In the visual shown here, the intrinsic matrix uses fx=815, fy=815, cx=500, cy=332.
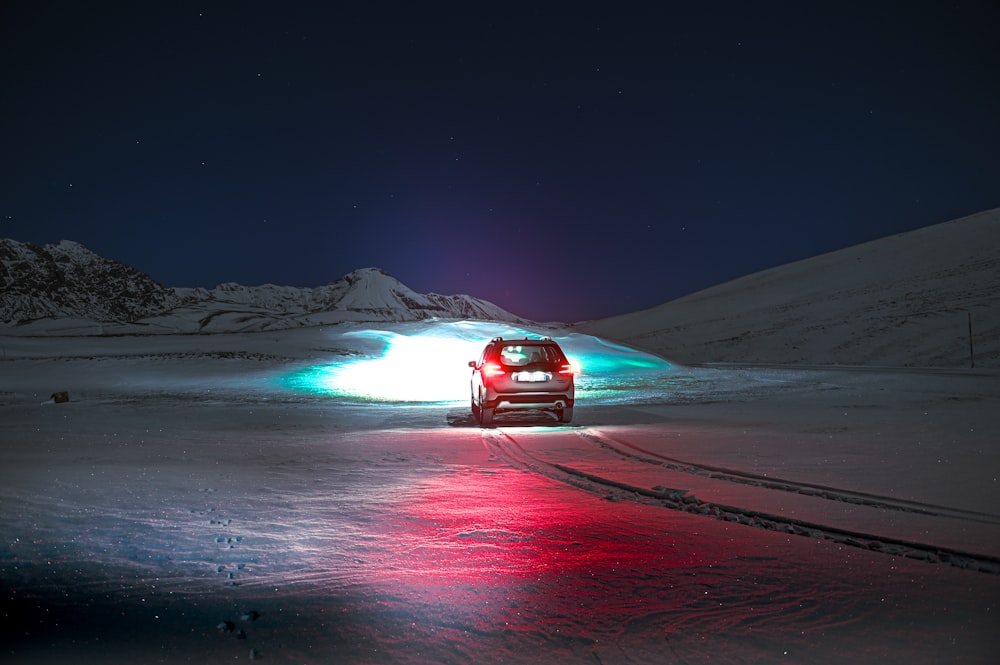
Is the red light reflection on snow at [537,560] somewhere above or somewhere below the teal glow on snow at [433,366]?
below

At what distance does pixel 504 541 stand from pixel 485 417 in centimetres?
1017

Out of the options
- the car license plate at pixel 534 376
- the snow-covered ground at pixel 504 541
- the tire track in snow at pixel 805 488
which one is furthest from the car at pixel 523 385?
the tire track in snow at pixel 805 488

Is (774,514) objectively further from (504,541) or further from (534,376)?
(534,376)

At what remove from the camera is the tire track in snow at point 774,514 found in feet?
20.1

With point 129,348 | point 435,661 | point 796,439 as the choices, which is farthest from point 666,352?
point 435,661

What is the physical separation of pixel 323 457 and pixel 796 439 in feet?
26.0

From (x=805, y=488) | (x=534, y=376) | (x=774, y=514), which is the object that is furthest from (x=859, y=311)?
(x=774, y=514)

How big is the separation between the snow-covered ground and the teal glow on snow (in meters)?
10.8

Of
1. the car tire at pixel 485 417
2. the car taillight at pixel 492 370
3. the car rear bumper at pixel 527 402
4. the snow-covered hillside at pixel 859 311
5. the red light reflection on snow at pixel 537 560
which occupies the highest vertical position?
the snow-covered hillside at pixel 859 311

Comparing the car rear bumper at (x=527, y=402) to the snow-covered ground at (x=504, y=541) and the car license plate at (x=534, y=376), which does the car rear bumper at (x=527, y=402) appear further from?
the snow-covered ground at (x=504, y=541)

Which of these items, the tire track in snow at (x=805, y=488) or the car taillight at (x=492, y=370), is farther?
the car taillight at (x=492, y=370)

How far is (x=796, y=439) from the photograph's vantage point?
13.9 meters

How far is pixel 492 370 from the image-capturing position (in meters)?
16.8

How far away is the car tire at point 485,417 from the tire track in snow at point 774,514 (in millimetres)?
4052
